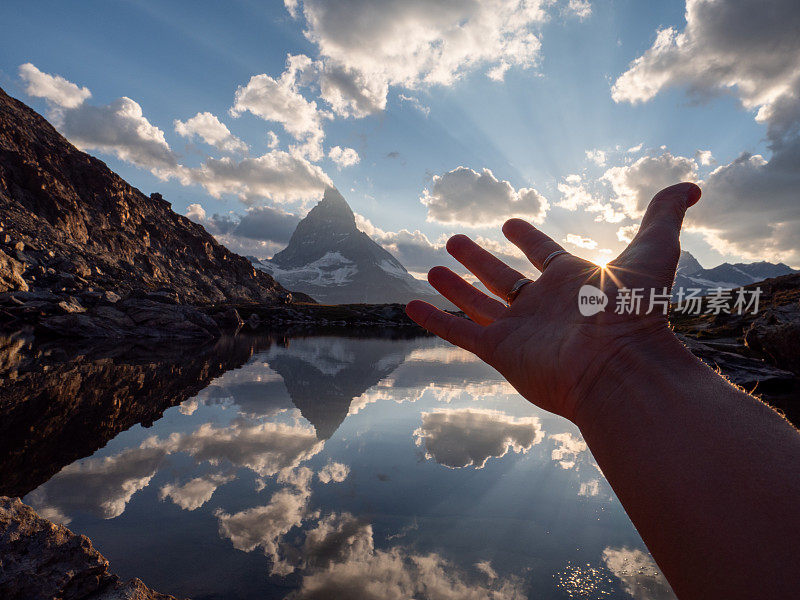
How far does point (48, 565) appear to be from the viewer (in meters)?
3.50

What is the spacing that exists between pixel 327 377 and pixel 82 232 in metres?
98.4

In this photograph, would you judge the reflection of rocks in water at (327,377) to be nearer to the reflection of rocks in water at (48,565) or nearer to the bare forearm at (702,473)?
the reflection of rocks in water at (48,565)

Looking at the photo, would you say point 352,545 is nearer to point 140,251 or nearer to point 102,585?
point 102,585

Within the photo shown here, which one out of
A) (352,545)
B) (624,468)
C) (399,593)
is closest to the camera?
(624,468)

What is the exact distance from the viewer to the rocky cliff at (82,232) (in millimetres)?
53250

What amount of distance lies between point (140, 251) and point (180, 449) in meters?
118

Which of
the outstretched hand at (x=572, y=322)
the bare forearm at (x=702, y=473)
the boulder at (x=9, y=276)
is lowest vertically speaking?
the boulder at (x=9, y=276)

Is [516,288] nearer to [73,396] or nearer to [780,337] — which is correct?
[73,396]

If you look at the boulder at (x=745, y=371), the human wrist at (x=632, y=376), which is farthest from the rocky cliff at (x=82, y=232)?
the boulder at (x=745, y=371)

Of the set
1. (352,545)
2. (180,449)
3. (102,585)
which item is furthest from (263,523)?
(180,449)

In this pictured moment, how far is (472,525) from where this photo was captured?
6047 millimetres

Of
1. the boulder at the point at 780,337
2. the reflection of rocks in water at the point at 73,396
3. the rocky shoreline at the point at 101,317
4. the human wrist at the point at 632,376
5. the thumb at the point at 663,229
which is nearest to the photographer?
the human wrist at the point at 632,376

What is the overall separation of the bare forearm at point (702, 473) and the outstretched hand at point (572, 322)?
21 centimetres

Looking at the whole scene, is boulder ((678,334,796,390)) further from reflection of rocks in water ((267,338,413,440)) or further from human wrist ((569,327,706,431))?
human wrist ((569,327,706,431))
